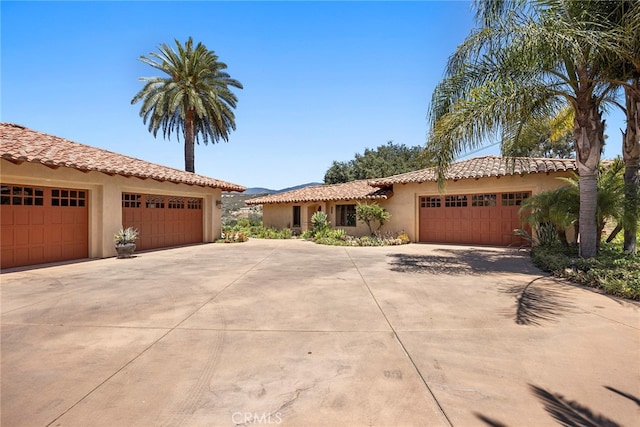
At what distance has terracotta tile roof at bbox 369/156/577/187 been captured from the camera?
14.3 metres

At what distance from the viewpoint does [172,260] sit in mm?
12234

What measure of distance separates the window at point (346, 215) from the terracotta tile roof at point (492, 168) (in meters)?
3.10

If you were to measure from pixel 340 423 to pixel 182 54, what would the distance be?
2547cm

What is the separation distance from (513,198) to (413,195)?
512 cm

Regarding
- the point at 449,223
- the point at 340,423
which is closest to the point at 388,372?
the point at 340,423

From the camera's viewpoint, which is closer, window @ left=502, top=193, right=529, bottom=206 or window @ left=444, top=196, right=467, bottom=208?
window @ left=502, top=193, right=529, bottom=206

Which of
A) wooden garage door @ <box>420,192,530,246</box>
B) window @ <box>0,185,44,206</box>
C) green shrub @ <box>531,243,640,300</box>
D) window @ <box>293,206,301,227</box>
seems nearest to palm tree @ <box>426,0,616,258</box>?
green shrub @ <box>531,243,640,300</box>

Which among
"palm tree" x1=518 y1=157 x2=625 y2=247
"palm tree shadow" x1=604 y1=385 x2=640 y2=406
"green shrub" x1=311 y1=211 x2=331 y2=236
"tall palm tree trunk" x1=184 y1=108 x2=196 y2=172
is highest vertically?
"tall palm tree trunk" x1=184 y1=108 x2=196 y2=172

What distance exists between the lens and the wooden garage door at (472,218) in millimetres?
16125

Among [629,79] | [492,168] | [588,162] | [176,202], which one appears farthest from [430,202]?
[176,202]

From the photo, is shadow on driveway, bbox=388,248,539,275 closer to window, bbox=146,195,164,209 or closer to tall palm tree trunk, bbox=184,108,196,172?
window, bbox=146,195,164,209

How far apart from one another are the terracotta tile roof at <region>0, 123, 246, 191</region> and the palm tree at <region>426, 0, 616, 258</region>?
38.5ft

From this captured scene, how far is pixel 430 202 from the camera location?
18.7 metres

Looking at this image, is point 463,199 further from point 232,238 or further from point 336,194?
point 232,238
